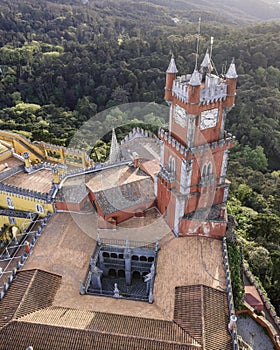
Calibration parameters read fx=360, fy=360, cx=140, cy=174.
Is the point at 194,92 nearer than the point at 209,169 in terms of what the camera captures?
Yes

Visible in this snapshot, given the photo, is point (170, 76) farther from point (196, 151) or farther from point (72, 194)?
point (72, 194)

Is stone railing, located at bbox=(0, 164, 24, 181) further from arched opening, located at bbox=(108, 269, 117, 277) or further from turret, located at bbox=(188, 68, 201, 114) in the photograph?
turret, located at bbox=(188, 68, 201, 114)

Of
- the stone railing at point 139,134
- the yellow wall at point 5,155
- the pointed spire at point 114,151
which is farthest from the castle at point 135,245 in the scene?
the stone railing at point 139,134

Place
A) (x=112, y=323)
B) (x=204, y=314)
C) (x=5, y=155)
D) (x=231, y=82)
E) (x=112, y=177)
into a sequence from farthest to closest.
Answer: (x=5, y=155)
(x=112, y=177)
(x=231, y=82)
(x=204, y=314)
(x=112, y=323)

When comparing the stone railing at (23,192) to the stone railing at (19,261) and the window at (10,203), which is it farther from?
the stone railing at (19,261)

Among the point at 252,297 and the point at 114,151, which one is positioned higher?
the point at 114,151

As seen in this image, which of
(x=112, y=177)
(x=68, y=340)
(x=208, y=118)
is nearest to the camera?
(x=68, y=340)

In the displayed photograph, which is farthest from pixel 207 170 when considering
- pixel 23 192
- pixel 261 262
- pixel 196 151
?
pixel 23 192
